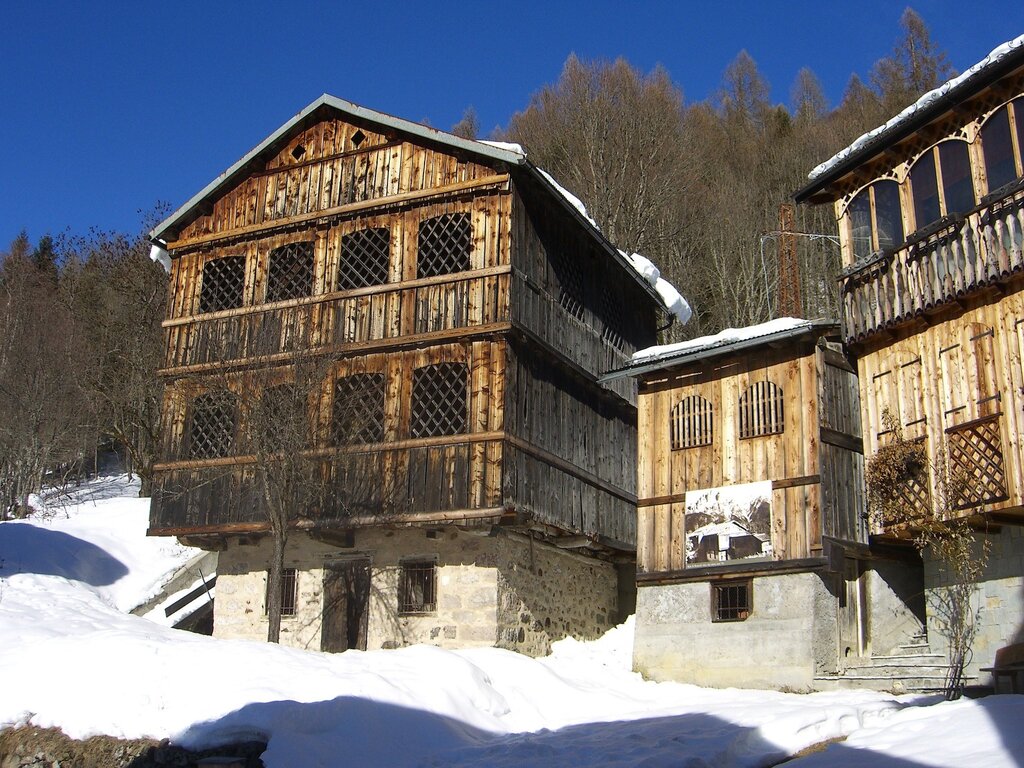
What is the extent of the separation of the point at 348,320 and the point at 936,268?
967 cm

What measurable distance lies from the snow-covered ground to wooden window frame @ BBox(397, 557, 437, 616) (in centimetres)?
155

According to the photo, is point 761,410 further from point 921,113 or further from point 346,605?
point 346,605

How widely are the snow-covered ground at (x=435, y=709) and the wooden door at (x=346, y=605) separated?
81.4 inches

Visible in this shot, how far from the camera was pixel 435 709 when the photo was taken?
41.3 feet

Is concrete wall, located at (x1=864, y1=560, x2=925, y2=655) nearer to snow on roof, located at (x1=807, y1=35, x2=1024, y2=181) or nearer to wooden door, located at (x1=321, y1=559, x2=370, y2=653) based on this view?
snow on roof, located at (x1=807, y1=35, x2=1024, y2=181)

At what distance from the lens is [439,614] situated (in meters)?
16.9

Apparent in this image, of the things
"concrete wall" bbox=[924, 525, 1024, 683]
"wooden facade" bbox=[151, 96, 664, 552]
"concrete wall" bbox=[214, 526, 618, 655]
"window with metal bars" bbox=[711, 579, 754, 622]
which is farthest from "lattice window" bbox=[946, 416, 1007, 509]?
"concrete wall" bbox=[214, 526, 618, 655]

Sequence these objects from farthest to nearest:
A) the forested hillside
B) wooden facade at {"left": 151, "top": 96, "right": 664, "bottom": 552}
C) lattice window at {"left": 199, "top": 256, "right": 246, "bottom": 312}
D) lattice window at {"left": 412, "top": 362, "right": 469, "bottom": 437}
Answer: the forested hillside, lattice window at {"left": 199, "top": 256, "right": 246, "bottom": 312}, lattice window at {"left": 412, "top": 362, "right": 469, "bottom": 437}, wooden facade at {"left": 151, "top": 96, "right": 664, "bottom": 552}

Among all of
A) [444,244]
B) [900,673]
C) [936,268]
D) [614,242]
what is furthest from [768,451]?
[614,242]

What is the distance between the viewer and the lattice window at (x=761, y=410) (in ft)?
54.3

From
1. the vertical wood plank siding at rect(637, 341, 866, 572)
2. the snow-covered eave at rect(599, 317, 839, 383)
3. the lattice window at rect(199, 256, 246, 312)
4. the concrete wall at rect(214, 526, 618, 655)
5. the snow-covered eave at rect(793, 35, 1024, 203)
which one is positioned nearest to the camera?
the snow-covered eave at rect(793, 35, 1024, 203)

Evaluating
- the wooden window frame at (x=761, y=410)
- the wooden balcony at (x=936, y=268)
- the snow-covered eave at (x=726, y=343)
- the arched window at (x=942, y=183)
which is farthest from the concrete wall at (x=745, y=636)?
the arched window at (x=942, y=183)

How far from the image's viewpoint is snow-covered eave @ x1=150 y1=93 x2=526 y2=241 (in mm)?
17891

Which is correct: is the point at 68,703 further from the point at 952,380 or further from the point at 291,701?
the point at 952,380
